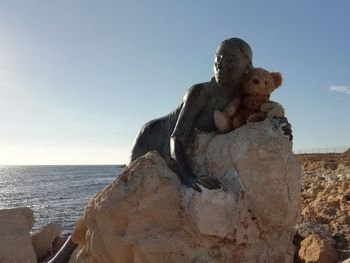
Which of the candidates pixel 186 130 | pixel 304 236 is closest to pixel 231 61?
pixel 186 130

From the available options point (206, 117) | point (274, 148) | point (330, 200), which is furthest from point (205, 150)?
point (330, 200)

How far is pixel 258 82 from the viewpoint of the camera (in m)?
4.07

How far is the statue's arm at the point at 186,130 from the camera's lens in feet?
12.6

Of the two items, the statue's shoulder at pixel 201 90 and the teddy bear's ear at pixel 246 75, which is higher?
the teddy bear's ear at pixel 246 75

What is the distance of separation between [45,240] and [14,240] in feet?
6.24

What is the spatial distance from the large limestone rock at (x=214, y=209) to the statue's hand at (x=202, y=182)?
0.04 meters

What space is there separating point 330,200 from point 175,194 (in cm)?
700

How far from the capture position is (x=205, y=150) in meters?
4.08

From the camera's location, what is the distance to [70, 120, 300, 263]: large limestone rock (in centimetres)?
364

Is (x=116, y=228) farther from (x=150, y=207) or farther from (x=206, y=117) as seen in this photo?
(x=206, y=117)

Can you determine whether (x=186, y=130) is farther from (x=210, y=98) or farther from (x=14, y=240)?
(x=14, y=240)

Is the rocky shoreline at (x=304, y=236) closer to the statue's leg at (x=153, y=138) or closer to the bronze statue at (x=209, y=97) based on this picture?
the bronze statue at (x=209, y=97)

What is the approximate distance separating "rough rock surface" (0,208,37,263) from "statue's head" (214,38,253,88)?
3745 mm

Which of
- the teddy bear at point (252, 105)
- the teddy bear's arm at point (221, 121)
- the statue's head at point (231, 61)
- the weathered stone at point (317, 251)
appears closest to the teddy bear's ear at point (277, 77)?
the teddy bear at point (252, 105)
